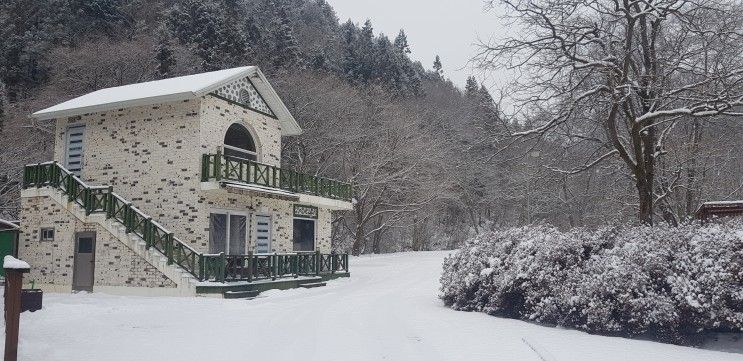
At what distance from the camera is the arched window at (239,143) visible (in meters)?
21.1

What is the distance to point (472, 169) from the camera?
46.5 metres

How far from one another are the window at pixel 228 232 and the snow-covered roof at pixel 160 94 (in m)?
4.07

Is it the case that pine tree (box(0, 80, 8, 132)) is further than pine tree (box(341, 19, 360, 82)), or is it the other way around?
pine tree (box(341, 19, 360, 82))

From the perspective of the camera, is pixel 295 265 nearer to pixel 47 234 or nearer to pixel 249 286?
pixel 249 286

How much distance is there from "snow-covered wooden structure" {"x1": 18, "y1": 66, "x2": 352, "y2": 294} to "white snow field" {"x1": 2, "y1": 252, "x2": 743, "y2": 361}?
8.66 ft

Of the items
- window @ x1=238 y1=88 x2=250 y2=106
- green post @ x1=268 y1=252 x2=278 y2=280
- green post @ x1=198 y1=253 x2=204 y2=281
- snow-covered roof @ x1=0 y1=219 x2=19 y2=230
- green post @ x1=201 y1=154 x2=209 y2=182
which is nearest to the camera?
green post @ x1=198 y1=253 x2=204 y2=281

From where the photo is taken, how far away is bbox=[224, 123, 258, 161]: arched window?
2114cm

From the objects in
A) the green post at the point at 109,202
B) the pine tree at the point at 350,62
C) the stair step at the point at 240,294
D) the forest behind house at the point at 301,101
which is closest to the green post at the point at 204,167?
the green post at the point at 109,202

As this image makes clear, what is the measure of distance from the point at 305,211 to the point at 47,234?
9704mm

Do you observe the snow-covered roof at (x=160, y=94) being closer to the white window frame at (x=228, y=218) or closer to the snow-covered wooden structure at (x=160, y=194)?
the snow-covered wooden structure at (x=160, y=194)

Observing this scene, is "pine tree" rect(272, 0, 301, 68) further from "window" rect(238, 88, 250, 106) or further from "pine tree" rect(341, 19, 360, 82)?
"window" rect(238, 88, 250, 106)

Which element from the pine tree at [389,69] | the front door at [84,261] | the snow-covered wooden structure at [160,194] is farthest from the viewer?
the pine tree at [389,69]

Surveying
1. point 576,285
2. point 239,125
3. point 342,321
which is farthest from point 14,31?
point 576,285

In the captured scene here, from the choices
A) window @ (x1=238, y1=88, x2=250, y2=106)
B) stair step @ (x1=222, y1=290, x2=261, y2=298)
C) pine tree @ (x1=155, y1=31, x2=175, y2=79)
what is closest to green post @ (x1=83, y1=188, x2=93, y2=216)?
stair step @ (x1=222, y1=290, x2=261, y2=298)
